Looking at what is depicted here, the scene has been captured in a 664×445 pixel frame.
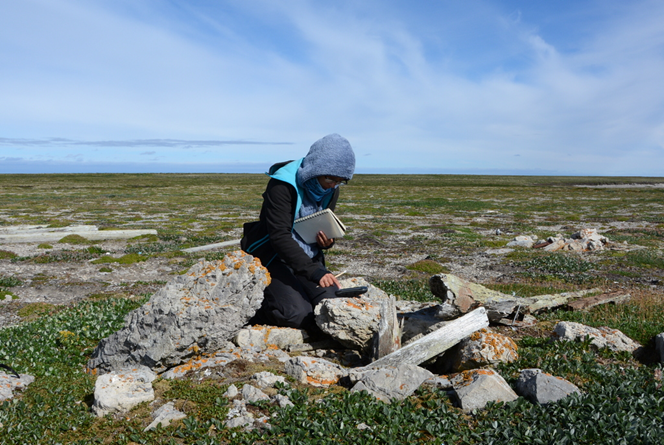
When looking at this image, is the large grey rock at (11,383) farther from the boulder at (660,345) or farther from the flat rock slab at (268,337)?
the boulder at (660,345)

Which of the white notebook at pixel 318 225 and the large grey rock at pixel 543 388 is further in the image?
the white notebook at pixel 318 225

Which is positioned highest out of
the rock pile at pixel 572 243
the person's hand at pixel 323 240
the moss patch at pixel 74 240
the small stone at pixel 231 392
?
the person's hand at pixel 323 240

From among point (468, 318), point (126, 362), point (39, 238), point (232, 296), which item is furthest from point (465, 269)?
point (39, 238)

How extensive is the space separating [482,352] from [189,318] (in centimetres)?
437

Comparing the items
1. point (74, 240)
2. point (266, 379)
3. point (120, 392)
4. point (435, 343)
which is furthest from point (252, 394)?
point (74, 240)

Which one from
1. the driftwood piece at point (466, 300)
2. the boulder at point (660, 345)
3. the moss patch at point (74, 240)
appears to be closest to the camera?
the boulder at point (660, 345)

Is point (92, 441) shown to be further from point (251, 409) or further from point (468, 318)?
point (468, 318)

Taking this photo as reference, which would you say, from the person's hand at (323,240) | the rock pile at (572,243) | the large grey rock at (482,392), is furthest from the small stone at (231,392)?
the rock pile at (572,243)

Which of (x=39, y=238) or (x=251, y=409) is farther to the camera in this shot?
(x=39, y=238)

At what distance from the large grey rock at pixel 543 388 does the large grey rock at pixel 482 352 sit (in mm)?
886

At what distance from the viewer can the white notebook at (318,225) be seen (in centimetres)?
715

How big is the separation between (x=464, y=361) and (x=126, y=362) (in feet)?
16.6

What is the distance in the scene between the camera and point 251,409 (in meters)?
5.14

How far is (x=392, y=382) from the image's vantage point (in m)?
5.54
